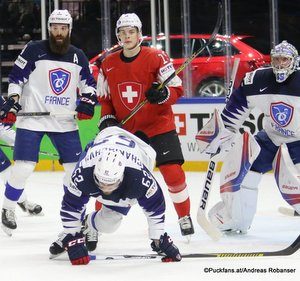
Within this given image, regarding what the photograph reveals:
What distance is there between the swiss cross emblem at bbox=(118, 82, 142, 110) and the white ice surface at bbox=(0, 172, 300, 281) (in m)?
0.68

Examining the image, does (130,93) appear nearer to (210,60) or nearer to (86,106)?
(86,106)

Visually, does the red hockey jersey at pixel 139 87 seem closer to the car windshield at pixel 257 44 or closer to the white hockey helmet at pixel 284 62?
the white hockey helmet at pixel 284 62

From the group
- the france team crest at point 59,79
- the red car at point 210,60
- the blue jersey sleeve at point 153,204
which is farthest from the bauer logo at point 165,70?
the red car at point 210,60

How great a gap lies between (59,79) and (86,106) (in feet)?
0.69

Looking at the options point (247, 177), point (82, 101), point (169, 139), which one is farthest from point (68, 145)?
point (247, 177)

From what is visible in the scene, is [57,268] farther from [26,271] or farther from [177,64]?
[177,64]

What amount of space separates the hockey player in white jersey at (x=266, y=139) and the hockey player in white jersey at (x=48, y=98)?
0.72 m

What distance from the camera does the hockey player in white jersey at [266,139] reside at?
4660mm

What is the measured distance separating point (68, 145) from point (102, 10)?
3.81 m

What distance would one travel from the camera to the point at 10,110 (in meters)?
4.93

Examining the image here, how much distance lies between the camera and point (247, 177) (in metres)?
4.85

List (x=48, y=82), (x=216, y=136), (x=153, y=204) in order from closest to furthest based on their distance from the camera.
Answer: (x=153, y=204)
(x=216, y=136)
(x=48, y=82)

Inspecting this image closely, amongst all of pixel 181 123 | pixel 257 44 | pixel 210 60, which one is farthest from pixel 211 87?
pixel 181 123

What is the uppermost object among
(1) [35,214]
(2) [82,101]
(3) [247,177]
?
(2) [82,101]
